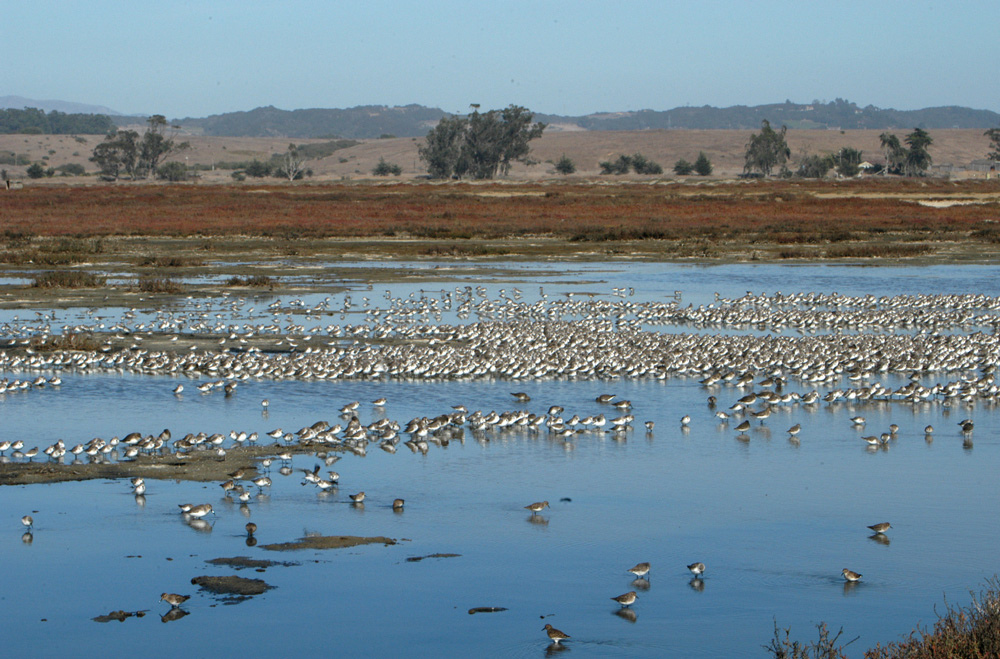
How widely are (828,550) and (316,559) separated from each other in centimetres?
432

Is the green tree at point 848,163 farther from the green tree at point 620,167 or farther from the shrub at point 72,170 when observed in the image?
the shrub at point 72,170

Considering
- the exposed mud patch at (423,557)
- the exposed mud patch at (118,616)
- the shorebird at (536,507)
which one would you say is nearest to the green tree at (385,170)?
the shorebird at (536,507)

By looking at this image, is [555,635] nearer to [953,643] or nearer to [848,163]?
[953,643]

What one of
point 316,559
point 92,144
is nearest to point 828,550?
point 316,559

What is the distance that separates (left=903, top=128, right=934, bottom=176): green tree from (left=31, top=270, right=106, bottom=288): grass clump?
102596 millimetres

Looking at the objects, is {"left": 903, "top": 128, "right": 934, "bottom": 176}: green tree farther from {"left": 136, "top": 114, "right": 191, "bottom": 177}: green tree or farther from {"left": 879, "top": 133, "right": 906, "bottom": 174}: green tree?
{"left": 136, "top": 114, "right": 191, "bottom": 177}: green tree

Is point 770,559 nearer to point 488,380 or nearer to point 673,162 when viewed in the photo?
point 488,380

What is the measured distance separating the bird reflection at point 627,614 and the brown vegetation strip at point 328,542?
2367 mm

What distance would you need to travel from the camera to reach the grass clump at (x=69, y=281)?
31.1 metres

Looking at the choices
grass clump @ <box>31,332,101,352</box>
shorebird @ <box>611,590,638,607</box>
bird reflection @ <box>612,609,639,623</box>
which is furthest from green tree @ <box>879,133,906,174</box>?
bird reflection @ <box>612,609,639,623</box>

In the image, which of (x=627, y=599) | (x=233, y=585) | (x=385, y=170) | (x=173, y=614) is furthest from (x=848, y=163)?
(x=173, y=614)

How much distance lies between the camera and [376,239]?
49.1 metres

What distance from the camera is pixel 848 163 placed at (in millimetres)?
122438

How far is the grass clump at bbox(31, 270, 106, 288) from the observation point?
31141mm
